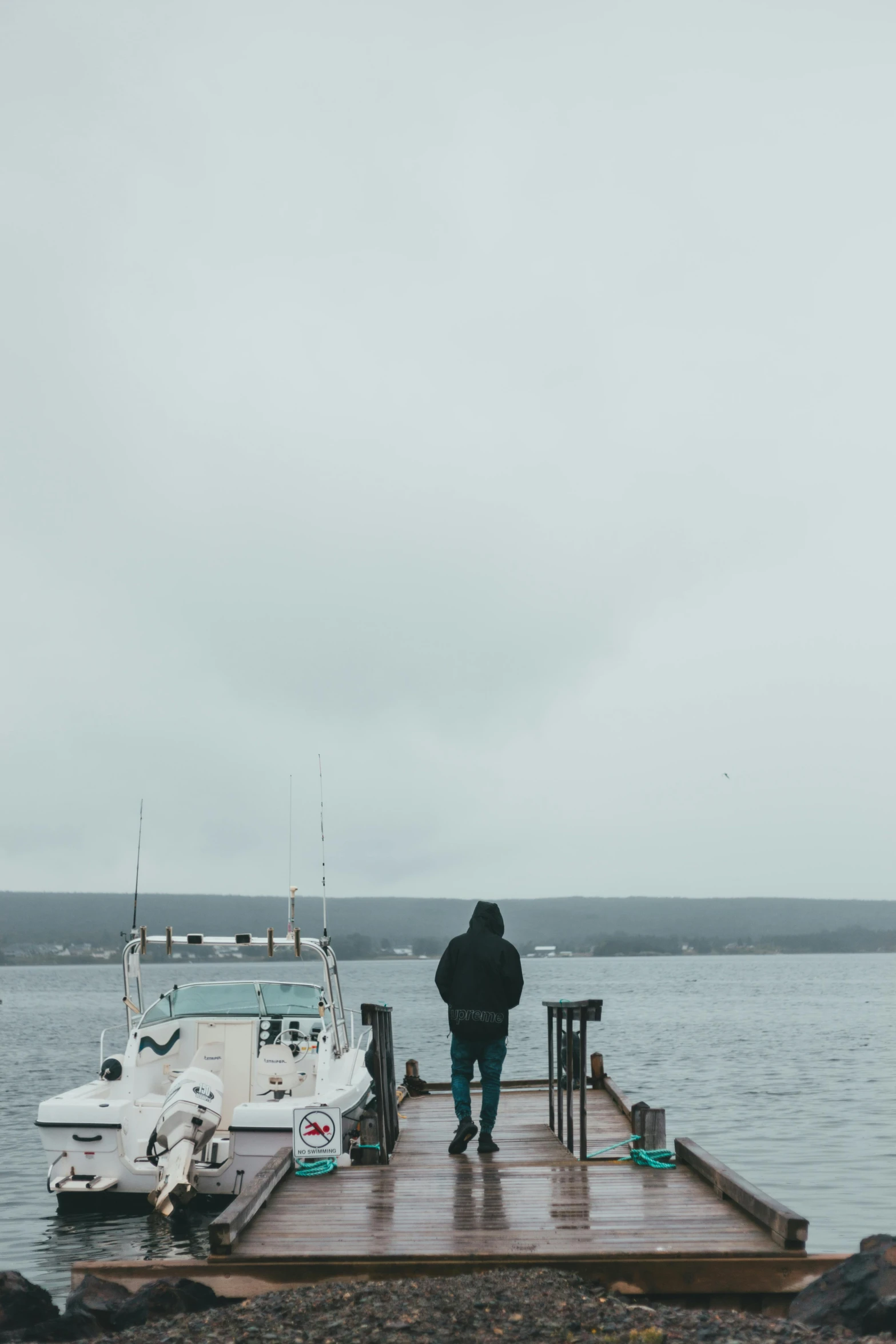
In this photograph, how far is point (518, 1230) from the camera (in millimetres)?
7496

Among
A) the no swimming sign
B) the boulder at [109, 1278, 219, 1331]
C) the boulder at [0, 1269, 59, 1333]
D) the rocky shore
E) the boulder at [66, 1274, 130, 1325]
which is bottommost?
the boulder at [0, 1269, 59, 1333]

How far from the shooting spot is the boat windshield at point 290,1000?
14.0m

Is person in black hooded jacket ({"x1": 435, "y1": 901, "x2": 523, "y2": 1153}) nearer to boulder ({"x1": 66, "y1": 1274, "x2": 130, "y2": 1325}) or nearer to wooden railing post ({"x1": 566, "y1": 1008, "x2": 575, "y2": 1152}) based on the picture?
wooden railing post ({"x1": 566, "y1": 1008, "x2": 575, "y2": 1152})

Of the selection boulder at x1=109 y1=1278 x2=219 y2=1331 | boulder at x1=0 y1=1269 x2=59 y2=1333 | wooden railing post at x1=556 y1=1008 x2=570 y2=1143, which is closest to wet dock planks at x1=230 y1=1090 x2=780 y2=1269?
boulder at x1=109 y1=1278 x2=219 y2=1331

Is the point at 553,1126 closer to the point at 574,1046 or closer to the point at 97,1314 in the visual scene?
the point at 574,1046

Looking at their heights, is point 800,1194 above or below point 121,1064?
below

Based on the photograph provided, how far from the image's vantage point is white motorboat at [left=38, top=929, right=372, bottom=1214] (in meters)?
11.1

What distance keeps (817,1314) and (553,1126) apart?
243 inches

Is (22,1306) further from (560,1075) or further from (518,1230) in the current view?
(560,1075)

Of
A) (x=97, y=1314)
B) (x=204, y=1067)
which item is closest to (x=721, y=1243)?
(x=97, y=1314)

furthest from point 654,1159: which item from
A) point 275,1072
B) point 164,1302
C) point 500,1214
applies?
point 275,1072

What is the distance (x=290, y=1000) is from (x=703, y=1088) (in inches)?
652

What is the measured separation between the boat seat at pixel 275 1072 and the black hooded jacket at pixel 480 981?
4.02m

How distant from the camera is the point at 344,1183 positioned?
8.97 m
